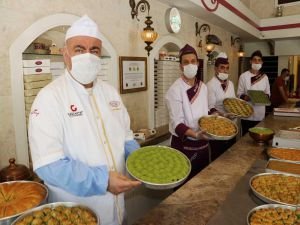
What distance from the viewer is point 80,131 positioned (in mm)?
1466

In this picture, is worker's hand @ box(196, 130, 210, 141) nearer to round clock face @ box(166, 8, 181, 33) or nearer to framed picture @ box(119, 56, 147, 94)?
framed picture @ box(119, 56, 147, 94)

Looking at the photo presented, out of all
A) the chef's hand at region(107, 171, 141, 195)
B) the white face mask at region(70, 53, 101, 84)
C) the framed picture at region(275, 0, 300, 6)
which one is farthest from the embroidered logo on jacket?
the framed picture at region(275, 0, 300, 6)

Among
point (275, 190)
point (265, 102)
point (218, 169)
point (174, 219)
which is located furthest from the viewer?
point (265, 102)

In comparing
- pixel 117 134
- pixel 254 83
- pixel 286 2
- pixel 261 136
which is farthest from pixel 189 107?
pixel 286 2

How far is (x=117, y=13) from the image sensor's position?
3291mm

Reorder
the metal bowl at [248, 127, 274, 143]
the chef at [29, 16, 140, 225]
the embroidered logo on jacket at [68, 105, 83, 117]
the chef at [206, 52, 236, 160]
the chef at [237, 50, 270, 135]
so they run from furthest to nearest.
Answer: the chef at [237, 50, 270, 135] < the chef at [206, 52, 236, 160] < the metal bowl at [248, 127, 274, 143] < the embroidered logo on jacket at [68, 105, 83, 117] < the chef at [29, 16, 140, 225]

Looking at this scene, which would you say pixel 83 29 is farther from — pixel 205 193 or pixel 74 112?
pixel 205 193

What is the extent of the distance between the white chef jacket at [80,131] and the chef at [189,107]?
115 cm

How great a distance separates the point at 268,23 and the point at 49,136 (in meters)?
8.80

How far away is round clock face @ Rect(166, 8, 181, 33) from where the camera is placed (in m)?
4.26

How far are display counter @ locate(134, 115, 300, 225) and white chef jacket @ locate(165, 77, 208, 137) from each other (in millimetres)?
522

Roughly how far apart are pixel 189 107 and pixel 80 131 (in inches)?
63.2

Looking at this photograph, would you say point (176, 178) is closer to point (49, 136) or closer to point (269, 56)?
point (49, 136)

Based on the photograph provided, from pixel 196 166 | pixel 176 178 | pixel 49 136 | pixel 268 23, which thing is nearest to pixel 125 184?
pixel 176 178
